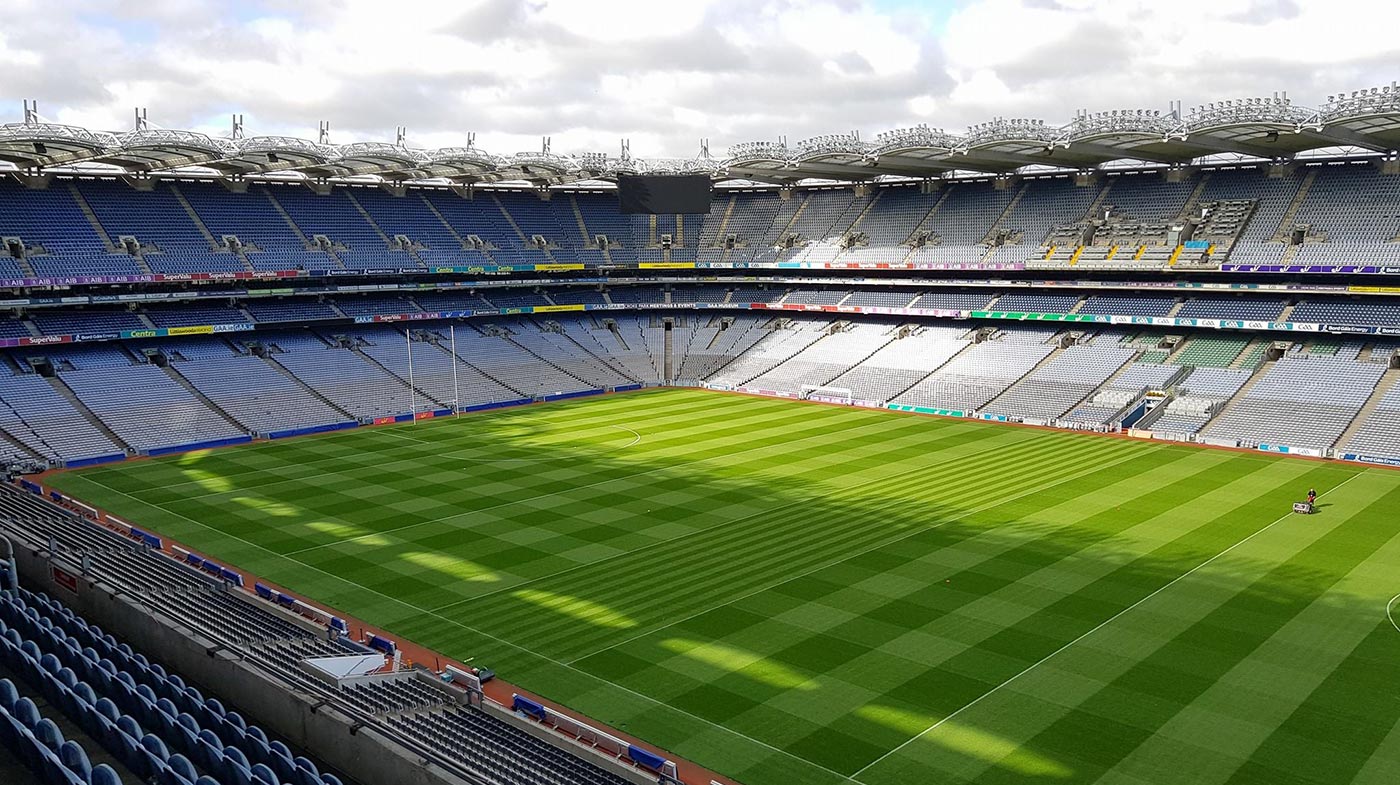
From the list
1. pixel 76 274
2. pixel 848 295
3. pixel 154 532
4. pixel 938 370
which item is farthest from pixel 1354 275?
pixel 76 274

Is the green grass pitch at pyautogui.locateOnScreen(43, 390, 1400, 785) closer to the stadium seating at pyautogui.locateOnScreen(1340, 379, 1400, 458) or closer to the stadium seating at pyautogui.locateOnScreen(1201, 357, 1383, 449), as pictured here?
the stadium seating at pyautogui.locateOnScreen(1340, 379, 1400, 458)

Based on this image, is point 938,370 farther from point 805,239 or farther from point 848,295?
point 805,239

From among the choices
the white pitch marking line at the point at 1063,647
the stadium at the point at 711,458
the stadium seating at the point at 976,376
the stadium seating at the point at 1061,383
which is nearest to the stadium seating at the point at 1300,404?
the stadium at the point at 711,458

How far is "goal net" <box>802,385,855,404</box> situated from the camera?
6519 cm

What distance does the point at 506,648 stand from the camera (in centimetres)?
2505

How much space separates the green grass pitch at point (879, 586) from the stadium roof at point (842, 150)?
16.3 metres

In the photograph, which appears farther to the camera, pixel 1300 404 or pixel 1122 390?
pixel 1122 390

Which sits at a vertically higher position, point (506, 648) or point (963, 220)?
point (963, 220)

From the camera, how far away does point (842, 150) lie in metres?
65.4

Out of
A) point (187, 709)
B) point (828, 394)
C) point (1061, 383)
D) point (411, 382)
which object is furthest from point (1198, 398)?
point (187, 709)

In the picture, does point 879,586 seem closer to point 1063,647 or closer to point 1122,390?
point 1063,647

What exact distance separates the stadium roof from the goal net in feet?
49.4

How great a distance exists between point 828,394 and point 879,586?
3800 cm

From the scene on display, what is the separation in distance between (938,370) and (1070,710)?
4528 centimetres
